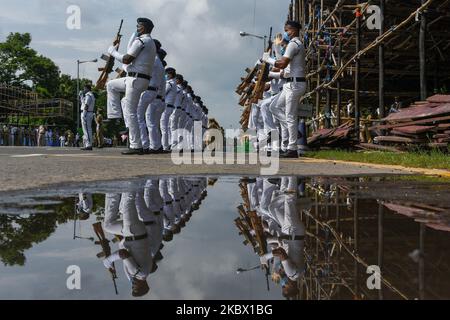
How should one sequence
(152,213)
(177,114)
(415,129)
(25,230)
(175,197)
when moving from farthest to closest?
1. (177,114)
2. (415,129)
3. (175,197)
4. (152,213)
5. (25,230)

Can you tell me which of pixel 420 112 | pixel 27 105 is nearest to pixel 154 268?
pixel 420 112

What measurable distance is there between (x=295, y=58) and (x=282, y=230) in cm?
831

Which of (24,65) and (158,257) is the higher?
(24,65)

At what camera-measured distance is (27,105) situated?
54.9 meters

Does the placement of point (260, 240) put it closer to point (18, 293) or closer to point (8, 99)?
point (18, 293)

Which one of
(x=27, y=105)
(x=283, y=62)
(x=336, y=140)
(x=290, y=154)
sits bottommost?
(x=290, y=154)

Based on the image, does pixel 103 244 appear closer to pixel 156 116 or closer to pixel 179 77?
pixel 156 116

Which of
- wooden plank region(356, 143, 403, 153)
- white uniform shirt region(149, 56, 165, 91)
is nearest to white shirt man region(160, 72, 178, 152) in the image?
white uniform shirt region(149, 56, 165, 91)

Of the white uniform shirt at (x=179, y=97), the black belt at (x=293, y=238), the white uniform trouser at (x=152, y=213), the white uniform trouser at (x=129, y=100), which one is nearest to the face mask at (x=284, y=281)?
the white uniform trouser at (x=152, y=213)

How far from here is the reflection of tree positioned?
1794 mm

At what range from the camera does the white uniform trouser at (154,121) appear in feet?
43.2

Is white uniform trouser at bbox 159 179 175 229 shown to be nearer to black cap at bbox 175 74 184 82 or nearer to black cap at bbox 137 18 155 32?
black cap at bbox 137 18 155 32

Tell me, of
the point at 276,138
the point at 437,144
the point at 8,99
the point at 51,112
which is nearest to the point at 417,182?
the point at 437,144

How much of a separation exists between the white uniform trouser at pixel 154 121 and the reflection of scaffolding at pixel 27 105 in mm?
42093
